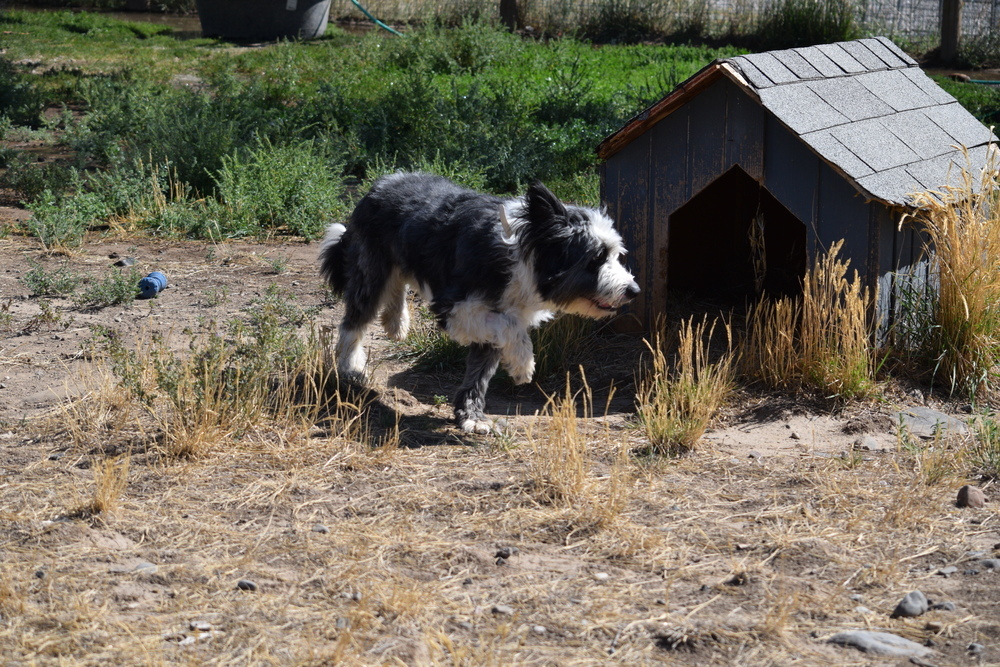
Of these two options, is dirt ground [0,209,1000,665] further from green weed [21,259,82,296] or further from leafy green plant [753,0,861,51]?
leafy green plant [753,0,861,51]

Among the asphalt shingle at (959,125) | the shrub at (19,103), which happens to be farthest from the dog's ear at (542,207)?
the shrub at (19,103)

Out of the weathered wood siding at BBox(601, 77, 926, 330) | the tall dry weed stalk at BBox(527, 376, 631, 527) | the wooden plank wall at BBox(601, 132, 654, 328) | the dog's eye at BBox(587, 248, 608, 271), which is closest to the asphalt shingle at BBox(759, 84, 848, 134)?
the weathered wood siding at BBox(601, 77, 926, 330)

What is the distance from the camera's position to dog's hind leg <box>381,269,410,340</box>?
675cm

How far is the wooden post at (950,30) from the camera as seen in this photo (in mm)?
17312

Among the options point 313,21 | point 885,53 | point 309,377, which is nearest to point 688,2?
point 313,21

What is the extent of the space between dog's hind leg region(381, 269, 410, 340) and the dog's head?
4.18 feet

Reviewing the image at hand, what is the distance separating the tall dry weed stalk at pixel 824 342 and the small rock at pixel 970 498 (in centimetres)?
138

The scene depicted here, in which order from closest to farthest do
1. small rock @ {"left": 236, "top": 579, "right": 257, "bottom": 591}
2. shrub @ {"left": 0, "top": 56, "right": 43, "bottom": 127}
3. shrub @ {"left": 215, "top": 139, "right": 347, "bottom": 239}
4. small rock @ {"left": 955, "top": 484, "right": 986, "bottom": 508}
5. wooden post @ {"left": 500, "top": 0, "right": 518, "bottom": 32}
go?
1. small rock @ {"left": 236, "top": 579, "right": 257, "bottom": 591}
2. small rock @ {"left": 955, "top": 484, "right": 986, "bottom": 508}
3. shrub @ {"left": 215, "top": 139, "right": 347, "bottom": 239}
4. shrub @ {"left": 0, "top": 56, "right": 43, "bottom": 127}
5. wooden post @ {"left": 500, "top": 0, "right": 518, "bottom": 32}

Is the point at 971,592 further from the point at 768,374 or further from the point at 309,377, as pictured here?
the point at 309,377

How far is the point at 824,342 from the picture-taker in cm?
629

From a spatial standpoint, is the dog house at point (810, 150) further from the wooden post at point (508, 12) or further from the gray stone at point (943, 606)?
the wooden post at point (508, 12)

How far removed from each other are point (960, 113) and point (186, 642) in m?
6.49

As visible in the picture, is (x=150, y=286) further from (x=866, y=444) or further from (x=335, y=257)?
(x=866, y=444)

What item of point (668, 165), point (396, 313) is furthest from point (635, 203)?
point (396, 313)
